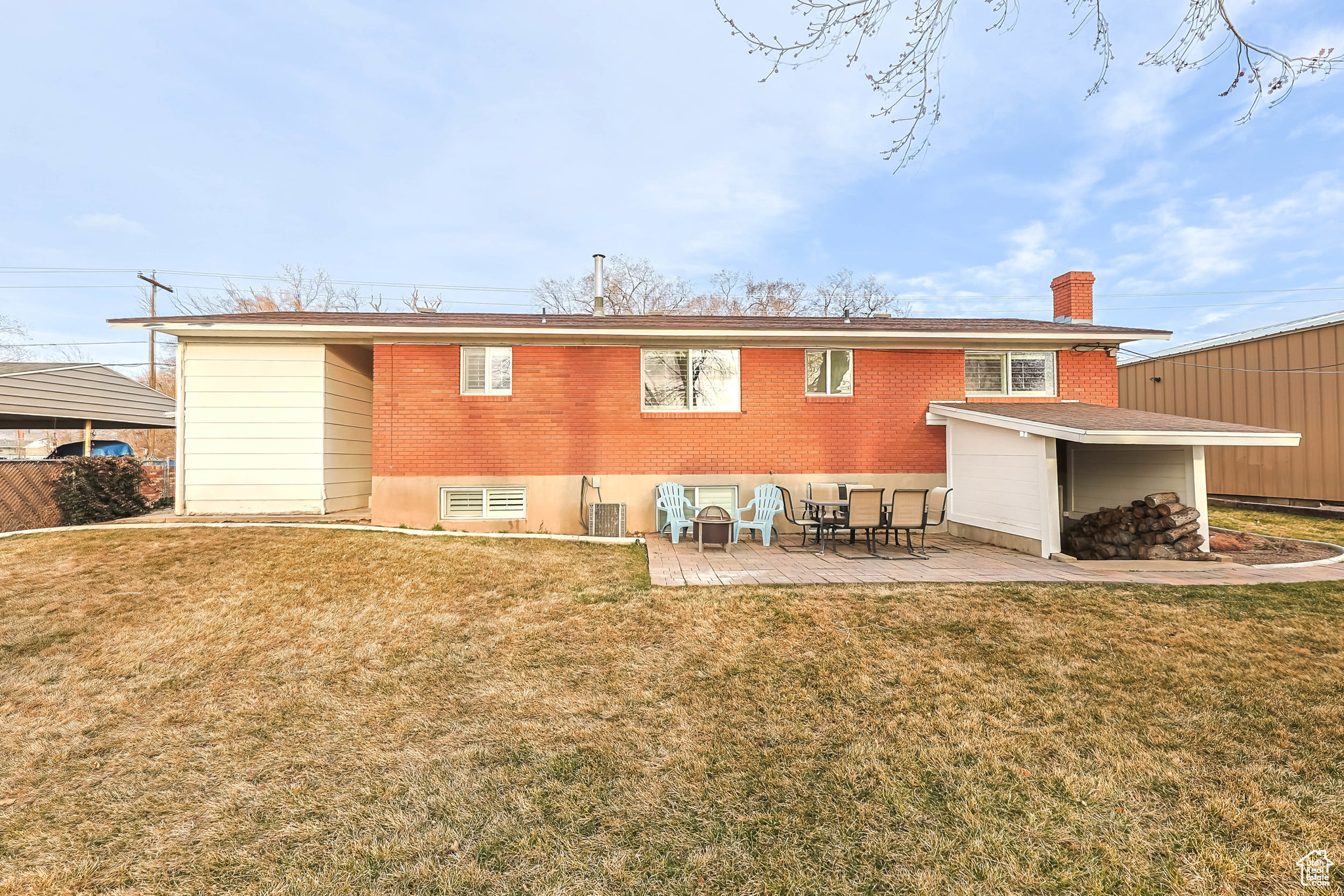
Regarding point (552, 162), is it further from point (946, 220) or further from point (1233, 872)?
point (1233, 872)

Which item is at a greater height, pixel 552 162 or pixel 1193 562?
pixel 552 162

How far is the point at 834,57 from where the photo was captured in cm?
359

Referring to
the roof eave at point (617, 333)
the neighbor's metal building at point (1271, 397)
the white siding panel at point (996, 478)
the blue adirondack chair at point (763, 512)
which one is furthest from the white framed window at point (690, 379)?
the neighbor's metal building at point (1271, 397)

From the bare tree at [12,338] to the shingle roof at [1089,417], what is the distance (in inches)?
1851

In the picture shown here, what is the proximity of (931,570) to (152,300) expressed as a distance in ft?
127

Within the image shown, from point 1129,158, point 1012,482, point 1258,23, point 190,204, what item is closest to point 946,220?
point 1129,158

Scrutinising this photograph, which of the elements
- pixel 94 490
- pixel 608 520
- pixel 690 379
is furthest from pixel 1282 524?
pixel 94 490

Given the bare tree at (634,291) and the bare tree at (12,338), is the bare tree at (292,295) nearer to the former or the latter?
the bare tree at (634,291)

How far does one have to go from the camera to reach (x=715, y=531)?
8906 mm

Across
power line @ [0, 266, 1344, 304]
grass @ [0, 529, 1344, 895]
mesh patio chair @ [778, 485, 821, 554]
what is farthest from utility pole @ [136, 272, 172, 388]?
→ mesh patio chair @ [778, 485, 821, 554]

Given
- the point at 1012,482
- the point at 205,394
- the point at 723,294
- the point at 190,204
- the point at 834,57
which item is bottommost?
the point at 1012,482

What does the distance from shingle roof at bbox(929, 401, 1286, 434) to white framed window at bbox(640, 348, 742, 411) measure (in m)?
3.95

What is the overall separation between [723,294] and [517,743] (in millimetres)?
28294

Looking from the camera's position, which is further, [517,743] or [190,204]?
[190,204]
